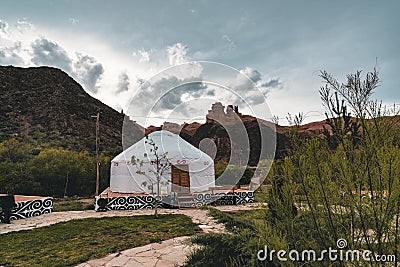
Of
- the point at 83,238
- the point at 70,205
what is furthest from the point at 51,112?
the point at 83,238

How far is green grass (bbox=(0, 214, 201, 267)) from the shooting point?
141 inches

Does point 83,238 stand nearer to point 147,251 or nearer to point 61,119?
point 147,251

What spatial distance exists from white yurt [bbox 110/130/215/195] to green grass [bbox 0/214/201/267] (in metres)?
2.58

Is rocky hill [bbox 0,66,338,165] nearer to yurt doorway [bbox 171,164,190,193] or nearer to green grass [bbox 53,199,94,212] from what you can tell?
yurt doorway [bbox 171,164,190,193]

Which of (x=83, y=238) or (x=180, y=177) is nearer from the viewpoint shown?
(x=83, y=238)

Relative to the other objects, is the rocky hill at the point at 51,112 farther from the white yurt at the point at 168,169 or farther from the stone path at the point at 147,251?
the stone path at the point at 147,251

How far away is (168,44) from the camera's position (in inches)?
320

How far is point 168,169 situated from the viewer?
8680 mm

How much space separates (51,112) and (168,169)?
14300 mm

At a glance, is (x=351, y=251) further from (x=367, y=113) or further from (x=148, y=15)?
(x=148, y=15)

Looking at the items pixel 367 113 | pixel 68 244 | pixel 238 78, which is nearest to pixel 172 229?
pixel 68 244

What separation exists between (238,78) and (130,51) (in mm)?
4447

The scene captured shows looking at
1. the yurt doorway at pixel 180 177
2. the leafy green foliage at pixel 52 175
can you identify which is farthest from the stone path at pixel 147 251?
the leafy green foliage at pixel 52 175

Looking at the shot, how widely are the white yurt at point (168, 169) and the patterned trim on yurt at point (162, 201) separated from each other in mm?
649
